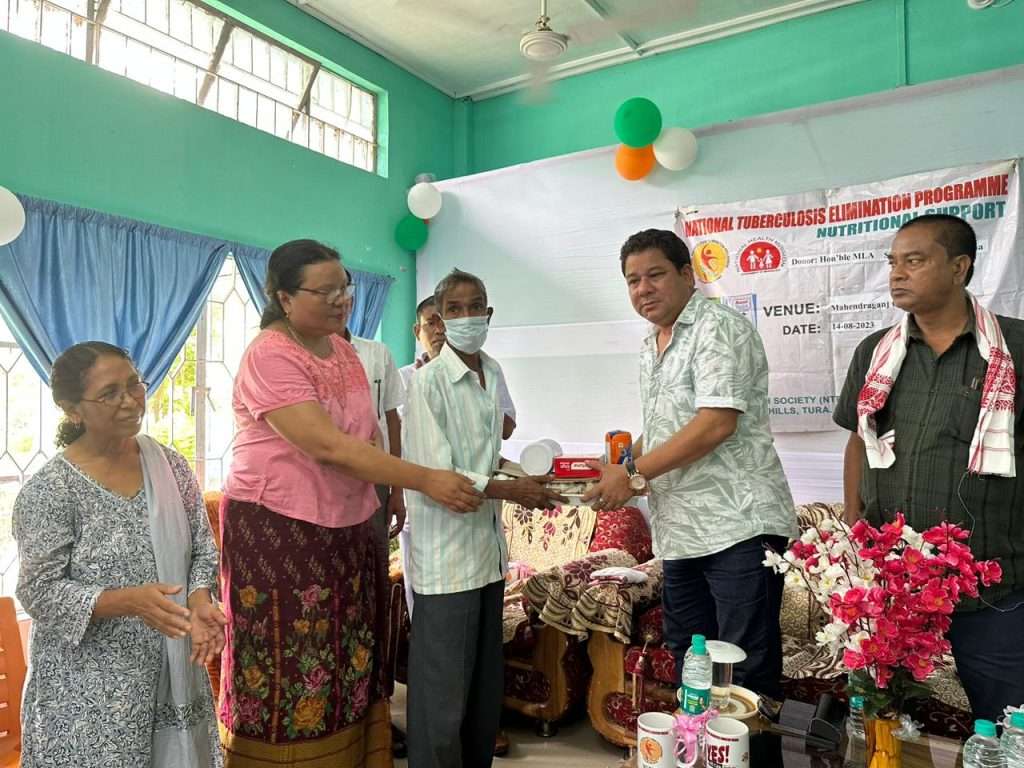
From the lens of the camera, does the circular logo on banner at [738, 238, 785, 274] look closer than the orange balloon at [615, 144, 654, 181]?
Yes

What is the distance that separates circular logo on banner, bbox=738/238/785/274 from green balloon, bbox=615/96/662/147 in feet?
2.74

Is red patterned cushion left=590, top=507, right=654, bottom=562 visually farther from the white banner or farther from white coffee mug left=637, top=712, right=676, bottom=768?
white coffee mug left=637, top=712, right=676, bottom=768

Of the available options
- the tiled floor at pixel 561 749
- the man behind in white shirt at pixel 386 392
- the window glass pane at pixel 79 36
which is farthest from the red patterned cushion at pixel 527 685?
the window glass pane at pixel 79 36

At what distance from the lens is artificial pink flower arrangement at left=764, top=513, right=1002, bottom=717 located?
1261mm

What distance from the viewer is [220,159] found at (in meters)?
4.01

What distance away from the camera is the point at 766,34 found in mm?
4484

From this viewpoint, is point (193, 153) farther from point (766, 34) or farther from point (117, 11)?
point (766, 34)

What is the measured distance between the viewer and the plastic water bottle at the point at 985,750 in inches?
47.0

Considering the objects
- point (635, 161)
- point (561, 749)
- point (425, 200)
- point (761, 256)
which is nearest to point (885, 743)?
point (561, 749)

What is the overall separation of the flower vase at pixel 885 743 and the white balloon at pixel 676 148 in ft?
10.6

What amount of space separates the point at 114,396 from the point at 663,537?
4.70 feet

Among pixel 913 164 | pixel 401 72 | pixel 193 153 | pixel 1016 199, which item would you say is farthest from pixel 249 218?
pixel 1016 199

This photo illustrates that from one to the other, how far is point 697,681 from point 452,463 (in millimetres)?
863

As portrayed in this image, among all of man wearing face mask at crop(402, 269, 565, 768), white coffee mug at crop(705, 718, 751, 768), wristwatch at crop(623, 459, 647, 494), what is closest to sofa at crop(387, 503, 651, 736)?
man wearing face mask at crop(402, 269, 565, 768)
